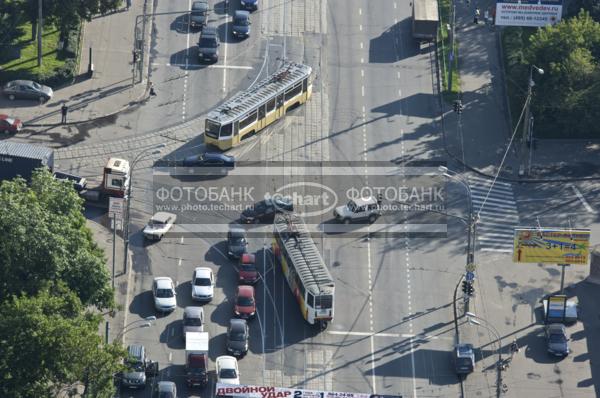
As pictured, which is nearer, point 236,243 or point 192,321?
point 192,321

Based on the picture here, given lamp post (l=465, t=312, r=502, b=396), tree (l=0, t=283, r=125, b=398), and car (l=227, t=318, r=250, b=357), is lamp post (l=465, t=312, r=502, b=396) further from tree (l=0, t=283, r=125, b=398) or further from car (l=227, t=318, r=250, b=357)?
tree (l=0, t=283, r=125, b=398)

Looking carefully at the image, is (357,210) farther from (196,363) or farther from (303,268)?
(196,363)

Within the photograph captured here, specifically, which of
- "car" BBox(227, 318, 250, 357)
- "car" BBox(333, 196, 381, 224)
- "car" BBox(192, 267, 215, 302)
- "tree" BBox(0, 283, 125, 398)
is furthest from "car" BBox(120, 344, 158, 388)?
"car" BBox(333, 196, 381, 224)

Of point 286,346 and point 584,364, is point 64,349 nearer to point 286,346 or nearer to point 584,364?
point 286,346

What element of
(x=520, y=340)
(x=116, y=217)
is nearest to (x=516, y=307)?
(x=520, y=340)

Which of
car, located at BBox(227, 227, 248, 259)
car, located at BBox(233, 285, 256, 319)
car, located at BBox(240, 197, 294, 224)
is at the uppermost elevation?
car, located at BBox(240, 197, 294, 224)

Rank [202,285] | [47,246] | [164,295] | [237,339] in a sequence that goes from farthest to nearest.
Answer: [202,285], [164,295], [237,339], [47,246]

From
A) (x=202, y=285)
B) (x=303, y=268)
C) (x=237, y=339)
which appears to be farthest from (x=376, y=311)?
(x=202, y=285)
